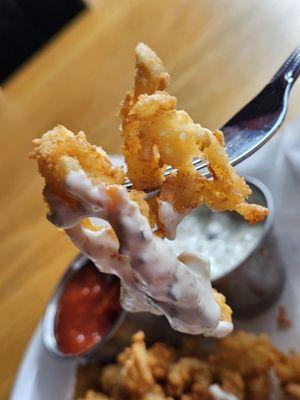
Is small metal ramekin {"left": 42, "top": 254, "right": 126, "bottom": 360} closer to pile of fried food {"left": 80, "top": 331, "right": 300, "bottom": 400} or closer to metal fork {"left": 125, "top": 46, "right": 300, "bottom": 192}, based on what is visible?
pile of fried food {"left": 80, "top": 331, "right": 300, "bottom": 400}

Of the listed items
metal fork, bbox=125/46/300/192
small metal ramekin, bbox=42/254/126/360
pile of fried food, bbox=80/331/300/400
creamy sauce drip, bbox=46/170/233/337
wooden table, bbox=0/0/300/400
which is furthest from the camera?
wooden table, bbox=0/0/300/400

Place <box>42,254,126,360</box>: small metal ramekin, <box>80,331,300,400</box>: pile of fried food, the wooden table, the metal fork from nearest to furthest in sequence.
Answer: the metal fork < <box>80,331,300,400</box>: pile of fried food < <box>42,254,126,360</box>: small metal ramekin < the wooden table

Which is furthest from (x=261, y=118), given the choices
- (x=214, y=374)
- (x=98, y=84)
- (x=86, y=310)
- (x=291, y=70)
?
(x=98, y=84)

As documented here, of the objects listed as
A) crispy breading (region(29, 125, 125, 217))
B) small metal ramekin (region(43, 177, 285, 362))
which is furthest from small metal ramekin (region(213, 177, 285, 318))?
crispy breading (region(29, 125, 125, 217))

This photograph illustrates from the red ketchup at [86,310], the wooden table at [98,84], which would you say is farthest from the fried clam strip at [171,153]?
the wooden table at [98,84]

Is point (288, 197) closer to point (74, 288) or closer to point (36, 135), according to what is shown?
point (74, 288)

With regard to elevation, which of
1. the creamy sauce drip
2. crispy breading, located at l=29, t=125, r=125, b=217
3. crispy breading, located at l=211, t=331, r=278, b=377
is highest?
crispy breading, located at l=29, t=125, r=125, b=217
